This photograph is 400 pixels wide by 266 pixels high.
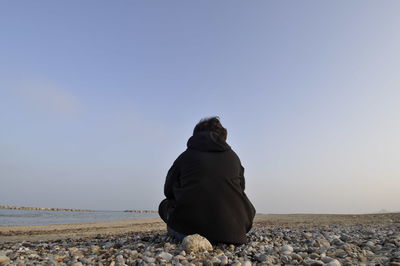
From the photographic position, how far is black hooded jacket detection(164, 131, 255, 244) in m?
4.21

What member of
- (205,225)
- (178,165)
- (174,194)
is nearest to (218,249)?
(205,225)

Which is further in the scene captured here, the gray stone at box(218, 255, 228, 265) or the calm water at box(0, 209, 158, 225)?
the calm water at box(0, 209, 158, 225)

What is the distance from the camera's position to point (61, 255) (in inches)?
153

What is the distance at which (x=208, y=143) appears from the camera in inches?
173

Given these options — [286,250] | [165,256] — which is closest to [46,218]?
[165,256]

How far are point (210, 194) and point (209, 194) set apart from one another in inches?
0.5

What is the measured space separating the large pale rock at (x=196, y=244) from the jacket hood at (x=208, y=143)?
1230 mm

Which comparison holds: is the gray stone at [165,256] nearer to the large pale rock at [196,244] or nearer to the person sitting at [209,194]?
the large pale rock at [196,244]

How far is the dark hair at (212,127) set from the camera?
15.4 feet

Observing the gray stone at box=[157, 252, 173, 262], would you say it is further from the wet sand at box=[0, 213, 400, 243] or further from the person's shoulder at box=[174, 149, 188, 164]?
the wet sand at box=[0, 213, 400, 243]

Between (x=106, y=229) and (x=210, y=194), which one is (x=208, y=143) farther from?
(x=106, y=229)

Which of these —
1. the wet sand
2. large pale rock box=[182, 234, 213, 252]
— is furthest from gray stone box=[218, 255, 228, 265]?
the wet sand

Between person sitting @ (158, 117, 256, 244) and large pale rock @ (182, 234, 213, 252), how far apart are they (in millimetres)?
304

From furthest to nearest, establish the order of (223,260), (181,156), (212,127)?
(212,127)
(181,156)
(223,260)
